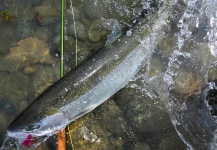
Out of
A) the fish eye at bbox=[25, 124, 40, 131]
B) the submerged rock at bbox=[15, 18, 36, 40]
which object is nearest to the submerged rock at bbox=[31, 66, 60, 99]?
the submerged rock at bbox=[15, 18, 36, 40]

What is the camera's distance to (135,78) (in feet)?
14.9

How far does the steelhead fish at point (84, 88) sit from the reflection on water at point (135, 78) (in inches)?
10.7

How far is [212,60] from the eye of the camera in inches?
185

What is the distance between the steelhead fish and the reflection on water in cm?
27

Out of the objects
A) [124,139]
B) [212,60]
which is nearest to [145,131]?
[124,139]

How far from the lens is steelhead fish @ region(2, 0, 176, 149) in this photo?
358 centimetres

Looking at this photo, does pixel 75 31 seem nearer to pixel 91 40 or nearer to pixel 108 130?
pixel 91 40

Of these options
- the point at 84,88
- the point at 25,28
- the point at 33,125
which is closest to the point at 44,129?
the point at 33,125

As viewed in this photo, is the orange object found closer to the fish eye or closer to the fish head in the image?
the fish head

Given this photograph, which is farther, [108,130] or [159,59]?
[159,59]

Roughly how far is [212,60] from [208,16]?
0.75 metres

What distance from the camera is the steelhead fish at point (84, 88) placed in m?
3.58

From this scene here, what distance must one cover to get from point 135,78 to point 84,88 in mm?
1041

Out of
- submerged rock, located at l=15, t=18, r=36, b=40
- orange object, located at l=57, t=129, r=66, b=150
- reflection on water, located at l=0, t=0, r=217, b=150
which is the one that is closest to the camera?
orange object, located at l=57, t=129, r=66, b=150
